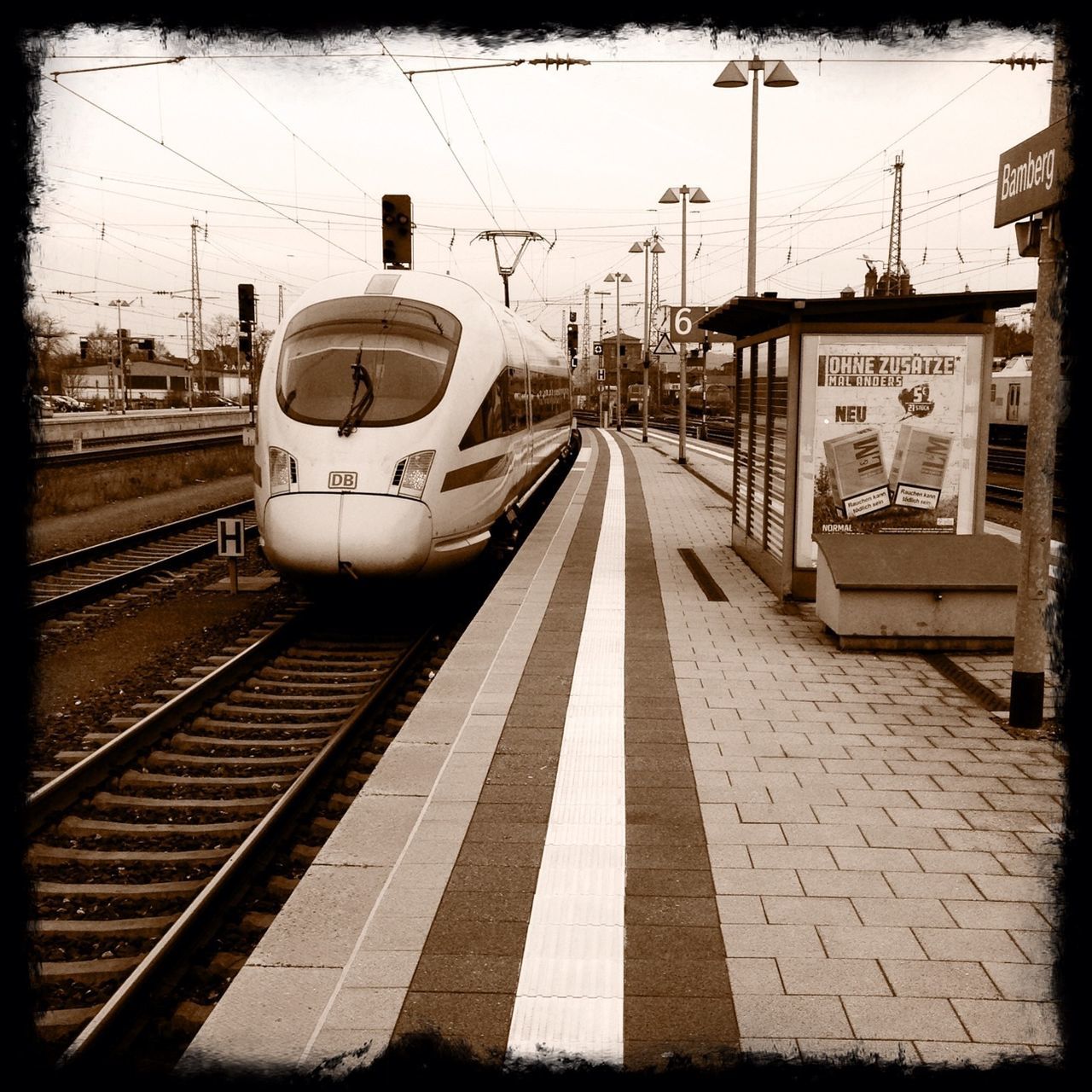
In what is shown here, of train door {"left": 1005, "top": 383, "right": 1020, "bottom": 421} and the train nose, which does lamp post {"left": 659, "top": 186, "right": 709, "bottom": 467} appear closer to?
the train nose

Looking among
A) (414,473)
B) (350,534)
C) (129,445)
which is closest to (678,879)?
(350,534)

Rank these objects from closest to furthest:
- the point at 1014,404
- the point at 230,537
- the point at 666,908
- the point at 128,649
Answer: the point at 666,908 < the point at 128,649 < the point at 230,537 < the point at 1014,404

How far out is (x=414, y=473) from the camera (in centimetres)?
825

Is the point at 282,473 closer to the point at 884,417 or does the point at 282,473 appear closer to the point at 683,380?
the point at 884,417

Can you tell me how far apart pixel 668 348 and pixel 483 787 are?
794 inches

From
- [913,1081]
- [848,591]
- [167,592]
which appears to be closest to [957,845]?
[913,1081]

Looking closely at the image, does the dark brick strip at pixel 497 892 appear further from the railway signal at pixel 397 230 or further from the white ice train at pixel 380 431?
the railway signal at pixel 397 230

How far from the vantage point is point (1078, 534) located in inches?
142

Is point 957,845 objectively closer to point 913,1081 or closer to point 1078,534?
point 1078,534

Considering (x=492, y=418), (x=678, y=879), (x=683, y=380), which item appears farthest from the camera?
(x=683, y=380)

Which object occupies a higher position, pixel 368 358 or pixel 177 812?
pixel 368 358

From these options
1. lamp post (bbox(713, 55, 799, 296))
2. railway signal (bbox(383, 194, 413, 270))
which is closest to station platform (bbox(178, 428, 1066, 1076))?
railway signal (bbox(383, 194, 413, 270))

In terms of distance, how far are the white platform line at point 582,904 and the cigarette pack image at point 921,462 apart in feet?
10.7

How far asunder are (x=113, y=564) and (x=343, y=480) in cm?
569
